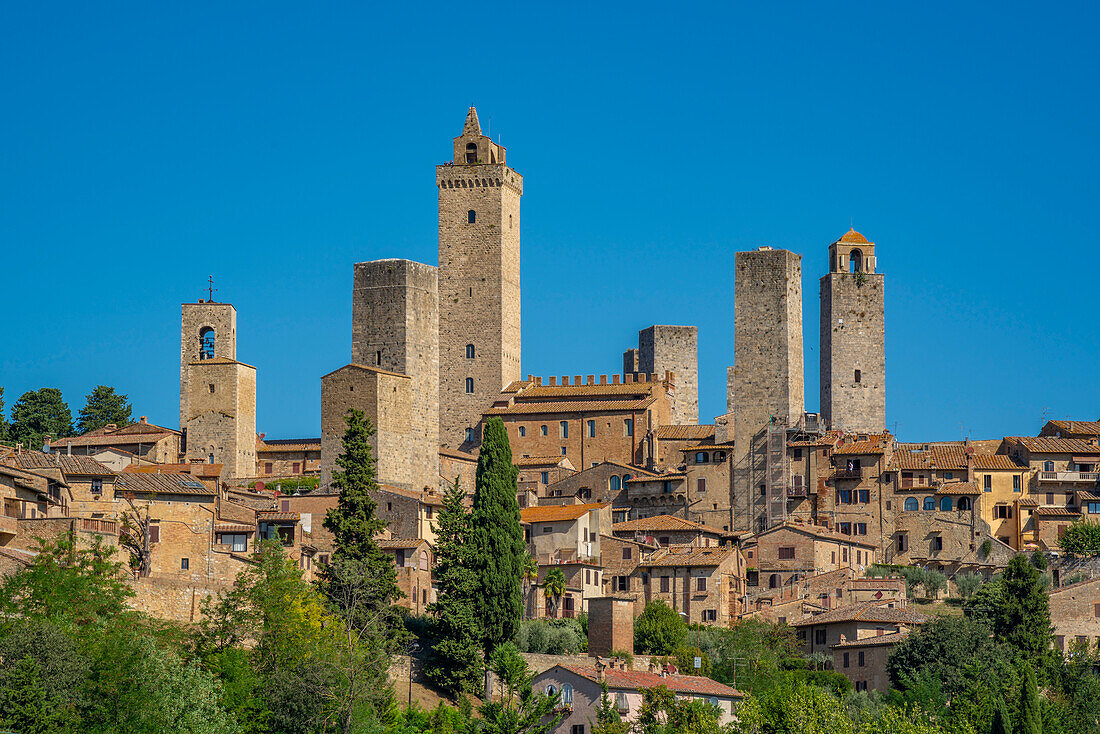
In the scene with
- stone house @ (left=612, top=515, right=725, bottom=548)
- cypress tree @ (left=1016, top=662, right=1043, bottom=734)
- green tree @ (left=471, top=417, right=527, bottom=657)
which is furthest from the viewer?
stone house @ (left=612, top=515, right=725, bottom=548)

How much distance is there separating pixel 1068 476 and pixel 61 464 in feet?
131

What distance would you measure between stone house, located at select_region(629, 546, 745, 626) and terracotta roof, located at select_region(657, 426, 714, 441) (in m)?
13.8

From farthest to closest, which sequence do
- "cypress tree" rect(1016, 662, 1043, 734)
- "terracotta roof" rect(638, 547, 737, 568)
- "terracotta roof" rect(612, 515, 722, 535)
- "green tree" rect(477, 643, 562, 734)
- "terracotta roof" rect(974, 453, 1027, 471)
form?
"terracotta roof" rect(974, 453, 1027, 471) < "terracotta roof" rect(612, 515, 722, 535) < "terracotta roof" rect(638, 547, 737, 568) < "cypress tree" rect(1016, 662, 1043, 734) < "green tree" rect(477, 643, 562, 734)

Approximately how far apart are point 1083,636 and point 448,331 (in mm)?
34751

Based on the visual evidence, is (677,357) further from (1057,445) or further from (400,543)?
(400,543)

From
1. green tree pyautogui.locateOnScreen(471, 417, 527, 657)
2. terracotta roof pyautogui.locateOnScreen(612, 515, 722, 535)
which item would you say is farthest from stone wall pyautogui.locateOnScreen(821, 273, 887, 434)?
green tree pyautogui.locateOnScreen(471, 417, 527, 657)

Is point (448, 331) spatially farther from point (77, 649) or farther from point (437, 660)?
point (77, 649)

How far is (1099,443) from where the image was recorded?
81.4 metres

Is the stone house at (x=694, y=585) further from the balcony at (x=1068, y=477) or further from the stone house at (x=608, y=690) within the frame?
the balcony at (x=1068, y=477)

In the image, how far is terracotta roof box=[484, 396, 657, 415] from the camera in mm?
86062

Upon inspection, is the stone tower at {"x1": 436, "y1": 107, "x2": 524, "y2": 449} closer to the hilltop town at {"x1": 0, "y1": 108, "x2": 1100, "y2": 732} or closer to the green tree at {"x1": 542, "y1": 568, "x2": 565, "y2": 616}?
the hilltop town at {"x1": 0, "y1": 108, "x2": 1100, "y2": 732}

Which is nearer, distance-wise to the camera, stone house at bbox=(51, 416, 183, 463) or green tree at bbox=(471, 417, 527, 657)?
green tree at bbox=(471, 417, 527, 657)

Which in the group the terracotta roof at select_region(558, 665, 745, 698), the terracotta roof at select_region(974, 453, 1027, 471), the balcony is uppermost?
the terracotta roof at select_region(974, 453, 1027, 471)

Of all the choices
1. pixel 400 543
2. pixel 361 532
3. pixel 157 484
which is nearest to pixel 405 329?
pixel 400 543
